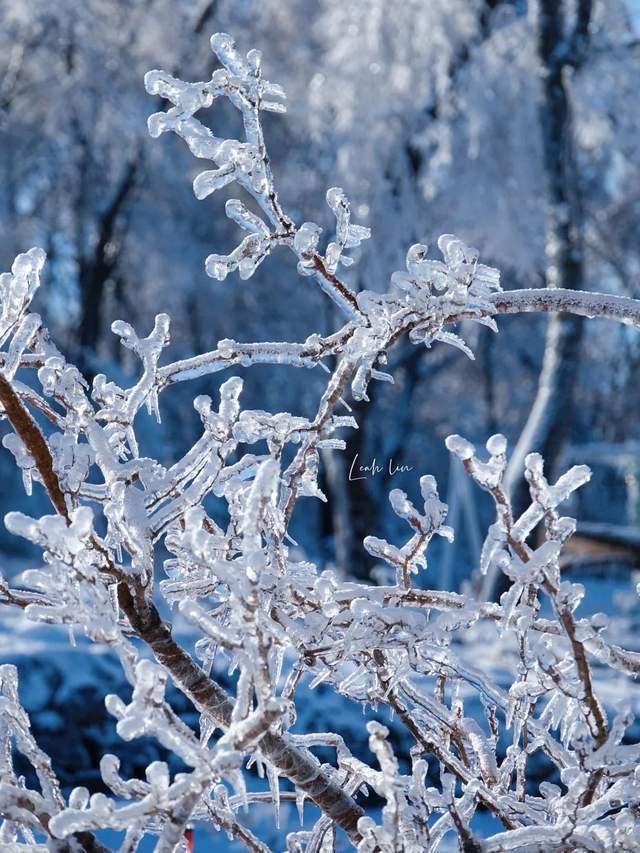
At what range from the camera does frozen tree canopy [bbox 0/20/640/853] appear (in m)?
1.03

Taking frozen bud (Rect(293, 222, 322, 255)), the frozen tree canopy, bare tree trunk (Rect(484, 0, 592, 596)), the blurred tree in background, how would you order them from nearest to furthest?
the frozen tree canopy → frozen bud (Rect(293, 222, 322, 255)) → bare tree trunk (Rect(484, 0, 592, 596)) → the blurred tree in background

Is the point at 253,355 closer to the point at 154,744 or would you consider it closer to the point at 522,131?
the point at 154,744

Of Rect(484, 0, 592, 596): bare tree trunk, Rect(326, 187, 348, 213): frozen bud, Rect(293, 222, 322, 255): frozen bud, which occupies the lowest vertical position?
Rect(293, 222, 322, 255): frozen bud

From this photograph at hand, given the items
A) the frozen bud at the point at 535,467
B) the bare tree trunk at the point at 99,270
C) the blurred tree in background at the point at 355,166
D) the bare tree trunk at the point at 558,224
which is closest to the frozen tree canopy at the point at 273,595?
the frozen bud at the point at 535,467

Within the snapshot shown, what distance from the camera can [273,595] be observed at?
126 centimetres

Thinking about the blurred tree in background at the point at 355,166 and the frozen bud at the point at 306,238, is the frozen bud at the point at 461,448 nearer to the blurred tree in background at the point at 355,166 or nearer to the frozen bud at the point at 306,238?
the frozen bud at the point at 306,238

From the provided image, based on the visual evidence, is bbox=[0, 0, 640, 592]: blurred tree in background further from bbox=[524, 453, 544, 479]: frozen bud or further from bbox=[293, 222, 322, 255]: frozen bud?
bbox=[524, 453, 544, 479]: frozen bud

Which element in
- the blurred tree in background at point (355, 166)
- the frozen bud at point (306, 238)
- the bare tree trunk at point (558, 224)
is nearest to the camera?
the frozen bud at point (306, 238)

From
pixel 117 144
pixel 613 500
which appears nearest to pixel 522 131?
pixel 117 144

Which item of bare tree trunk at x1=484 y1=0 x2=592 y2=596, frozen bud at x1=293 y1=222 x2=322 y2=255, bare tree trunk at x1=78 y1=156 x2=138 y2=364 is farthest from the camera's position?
bare tree trunk at x1=78 y1=156 x2=138 y2=364

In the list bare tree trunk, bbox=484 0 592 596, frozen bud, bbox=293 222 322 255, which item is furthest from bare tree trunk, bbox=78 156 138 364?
frozen bud, bbox=293 222 322 255

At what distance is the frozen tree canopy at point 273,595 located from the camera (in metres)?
1.03

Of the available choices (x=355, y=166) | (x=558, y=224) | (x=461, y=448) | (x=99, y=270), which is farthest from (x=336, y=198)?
(x=99, y=270)

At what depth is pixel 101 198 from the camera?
13703mm
